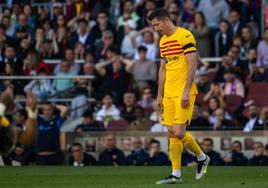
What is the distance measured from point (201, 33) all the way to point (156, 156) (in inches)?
174

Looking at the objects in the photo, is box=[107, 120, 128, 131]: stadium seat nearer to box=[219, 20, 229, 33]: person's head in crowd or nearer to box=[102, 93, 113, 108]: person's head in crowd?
box=[102, 93, 113, 108]: person's head in crowd

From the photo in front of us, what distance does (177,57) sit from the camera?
15867 millimetres

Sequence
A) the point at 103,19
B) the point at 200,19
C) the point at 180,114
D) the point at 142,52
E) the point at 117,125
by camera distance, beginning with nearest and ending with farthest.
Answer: the point at 180,114 < the point at 117,125 < the point at 142,52 < the point at 200,19 < the point at 103,19

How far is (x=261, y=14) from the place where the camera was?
2702cm

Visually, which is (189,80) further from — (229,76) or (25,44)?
(25,44)

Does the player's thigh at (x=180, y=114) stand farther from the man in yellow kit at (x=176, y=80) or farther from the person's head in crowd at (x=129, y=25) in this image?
the person's head in crowd at (x=129, y=25)

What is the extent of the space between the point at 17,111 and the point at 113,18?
5.23 metres

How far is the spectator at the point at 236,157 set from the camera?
22.4 meters

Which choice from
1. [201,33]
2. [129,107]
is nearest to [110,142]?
[129,107]

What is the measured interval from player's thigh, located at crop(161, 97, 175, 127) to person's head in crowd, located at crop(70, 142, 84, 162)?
6.81 m

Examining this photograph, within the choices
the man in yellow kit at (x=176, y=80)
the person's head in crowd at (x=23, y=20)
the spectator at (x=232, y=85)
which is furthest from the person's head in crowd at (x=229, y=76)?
the man in yellow kit at (x=176, y=80)

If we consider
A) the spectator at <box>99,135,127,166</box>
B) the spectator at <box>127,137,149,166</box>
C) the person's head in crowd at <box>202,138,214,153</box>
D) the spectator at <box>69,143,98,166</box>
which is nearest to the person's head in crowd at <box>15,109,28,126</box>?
the spectator at <box>69,143,98,166</box>

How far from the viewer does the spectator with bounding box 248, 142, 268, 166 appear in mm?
21891

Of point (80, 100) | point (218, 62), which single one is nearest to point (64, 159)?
point (80, 100)
